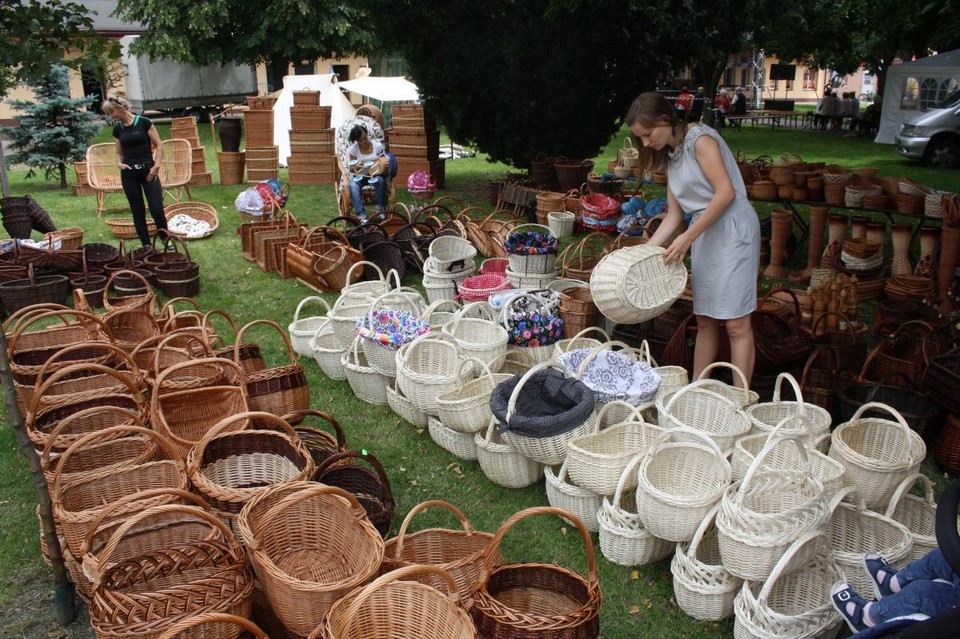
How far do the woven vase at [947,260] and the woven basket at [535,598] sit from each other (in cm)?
436

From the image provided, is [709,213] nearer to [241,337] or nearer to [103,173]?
[241,337]

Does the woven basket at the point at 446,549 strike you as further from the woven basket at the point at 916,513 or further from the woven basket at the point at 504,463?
the woven basket at the point at 916,513

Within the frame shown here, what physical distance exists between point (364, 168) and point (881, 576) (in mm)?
7556

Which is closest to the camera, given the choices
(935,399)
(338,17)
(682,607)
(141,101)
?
(682,607)

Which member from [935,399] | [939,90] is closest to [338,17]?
[939,90]

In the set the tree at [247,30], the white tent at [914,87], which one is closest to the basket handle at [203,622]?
the white tent at [914,87]

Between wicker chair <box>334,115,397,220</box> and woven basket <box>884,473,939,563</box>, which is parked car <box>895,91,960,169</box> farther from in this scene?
woven basket <box>884,473,939,563</box>

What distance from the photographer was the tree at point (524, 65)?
950 centimetres

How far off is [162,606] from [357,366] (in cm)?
231

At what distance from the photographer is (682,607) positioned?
294 cm

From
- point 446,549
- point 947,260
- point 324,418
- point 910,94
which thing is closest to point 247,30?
point 910,94

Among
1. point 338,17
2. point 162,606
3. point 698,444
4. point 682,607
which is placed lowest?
point 682,607

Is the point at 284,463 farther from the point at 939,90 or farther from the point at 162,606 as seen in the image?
the point at 939,90

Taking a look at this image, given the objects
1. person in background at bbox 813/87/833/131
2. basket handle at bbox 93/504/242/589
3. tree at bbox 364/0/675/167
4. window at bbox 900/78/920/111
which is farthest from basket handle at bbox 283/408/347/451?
person in background at bbox 813/87/833/131
